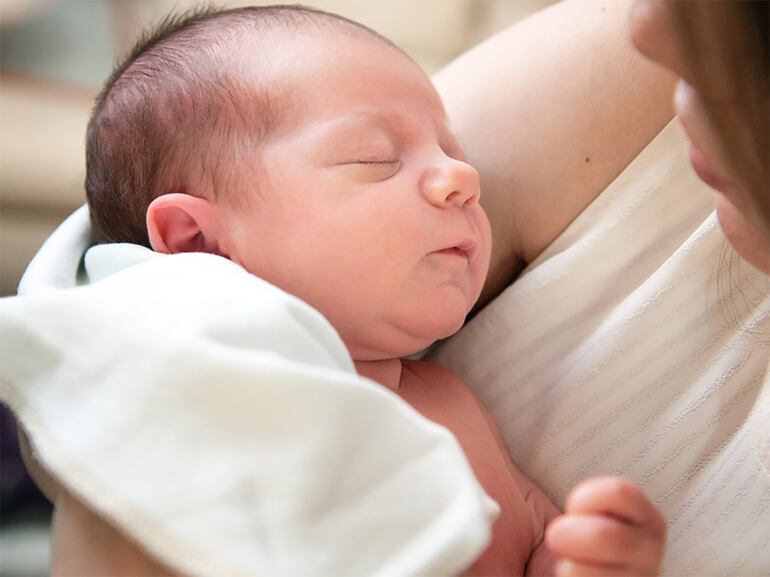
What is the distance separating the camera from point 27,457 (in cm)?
77

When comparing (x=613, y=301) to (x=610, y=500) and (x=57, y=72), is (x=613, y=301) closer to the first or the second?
(x=610, y=500)

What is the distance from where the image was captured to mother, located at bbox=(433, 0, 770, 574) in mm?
780

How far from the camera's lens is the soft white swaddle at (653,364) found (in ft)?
2.51

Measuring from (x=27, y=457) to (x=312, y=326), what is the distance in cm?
33

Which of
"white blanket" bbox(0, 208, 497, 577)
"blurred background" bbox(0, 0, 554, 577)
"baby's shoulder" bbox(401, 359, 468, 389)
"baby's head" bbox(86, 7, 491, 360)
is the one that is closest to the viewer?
"white blanket" bbox(0, 208, 497, 577)

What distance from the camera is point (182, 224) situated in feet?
2.53

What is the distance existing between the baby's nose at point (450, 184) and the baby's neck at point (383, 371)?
16cm

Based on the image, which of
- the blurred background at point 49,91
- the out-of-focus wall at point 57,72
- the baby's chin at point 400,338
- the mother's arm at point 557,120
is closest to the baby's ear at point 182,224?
the baby's chin at point 400,338

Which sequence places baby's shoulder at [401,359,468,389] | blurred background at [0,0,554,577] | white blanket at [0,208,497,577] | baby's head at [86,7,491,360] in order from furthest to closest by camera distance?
1. blurred background at [0,0,554,577]
2. baby's shoulder at [401,359,468,389]
3. baby's head at [86,7,491,360]
4. white blanket at [0,208,497,577]

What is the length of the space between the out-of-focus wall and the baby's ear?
76 cm

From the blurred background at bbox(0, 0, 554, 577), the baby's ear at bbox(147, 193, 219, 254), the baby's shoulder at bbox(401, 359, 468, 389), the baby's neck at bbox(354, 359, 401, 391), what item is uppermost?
the baby's ear at bbox(147, 193, 219, 254)

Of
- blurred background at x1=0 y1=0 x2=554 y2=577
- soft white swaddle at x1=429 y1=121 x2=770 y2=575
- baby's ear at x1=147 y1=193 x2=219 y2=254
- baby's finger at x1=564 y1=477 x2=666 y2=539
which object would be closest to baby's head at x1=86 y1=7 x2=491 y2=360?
baby's ear at x1=147 y1=193 x2=219 y2=254

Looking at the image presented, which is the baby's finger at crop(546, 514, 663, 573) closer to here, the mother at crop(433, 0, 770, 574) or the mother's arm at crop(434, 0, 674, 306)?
the mother at crop(433, 0, 770, 574)

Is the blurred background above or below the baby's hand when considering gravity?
below
